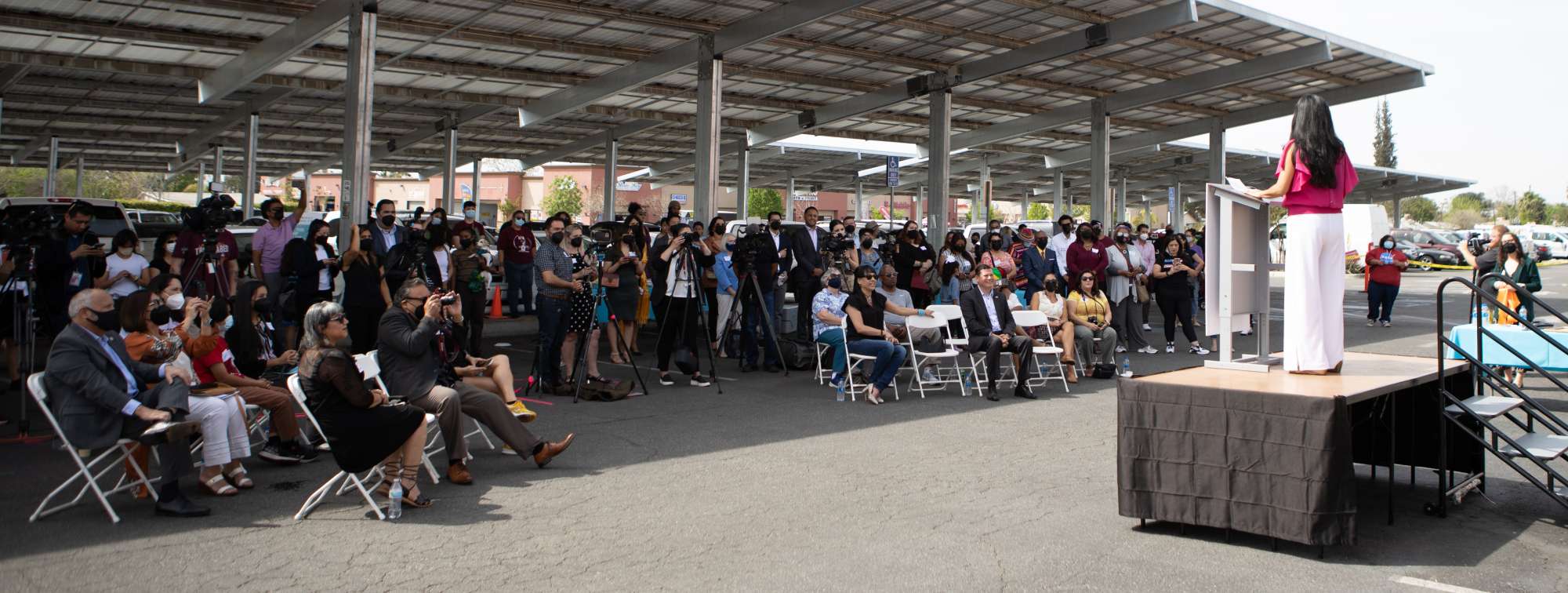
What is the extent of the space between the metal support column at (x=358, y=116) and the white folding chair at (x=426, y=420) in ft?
27.4

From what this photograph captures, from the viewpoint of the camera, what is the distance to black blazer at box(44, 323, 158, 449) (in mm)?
5738

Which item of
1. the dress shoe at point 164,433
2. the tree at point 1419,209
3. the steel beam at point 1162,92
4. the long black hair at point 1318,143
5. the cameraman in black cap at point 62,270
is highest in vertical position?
the tree at point 1419,209

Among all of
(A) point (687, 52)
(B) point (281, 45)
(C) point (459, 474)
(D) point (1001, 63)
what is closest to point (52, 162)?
(B) point (281, 45)

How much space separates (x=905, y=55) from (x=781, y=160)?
56.7ft

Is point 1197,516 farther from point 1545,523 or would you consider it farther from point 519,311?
point 519,311

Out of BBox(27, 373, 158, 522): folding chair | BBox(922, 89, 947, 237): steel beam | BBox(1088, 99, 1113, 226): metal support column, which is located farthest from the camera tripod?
BBox(1088, 99, 1113, 226): metal support column

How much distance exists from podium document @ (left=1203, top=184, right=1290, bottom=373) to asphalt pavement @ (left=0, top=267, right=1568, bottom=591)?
1049 millimetres

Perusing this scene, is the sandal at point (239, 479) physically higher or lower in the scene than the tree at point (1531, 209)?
lower

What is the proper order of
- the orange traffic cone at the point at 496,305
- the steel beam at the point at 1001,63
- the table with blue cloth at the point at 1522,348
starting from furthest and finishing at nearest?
the steel beam at the point at 1001,63 < the orange traffic cone at the point at 496,305 < the table with blue cloth at the point at 1522,348

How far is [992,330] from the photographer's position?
11406 millimetres

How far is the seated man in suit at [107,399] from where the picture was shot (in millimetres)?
5758

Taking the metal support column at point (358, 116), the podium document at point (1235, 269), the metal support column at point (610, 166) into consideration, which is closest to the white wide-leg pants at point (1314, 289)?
the podium document at point (1235, 269)

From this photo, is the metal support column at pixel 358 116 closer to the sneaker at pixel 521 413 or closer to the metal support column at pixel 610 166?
the sneaker at pixel 521 413

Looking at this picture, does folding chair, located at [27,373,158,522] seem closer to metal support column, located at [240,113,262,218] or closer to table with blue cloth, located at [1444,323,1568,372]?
table with blue cloth, located at [1444,323,1568,372]
